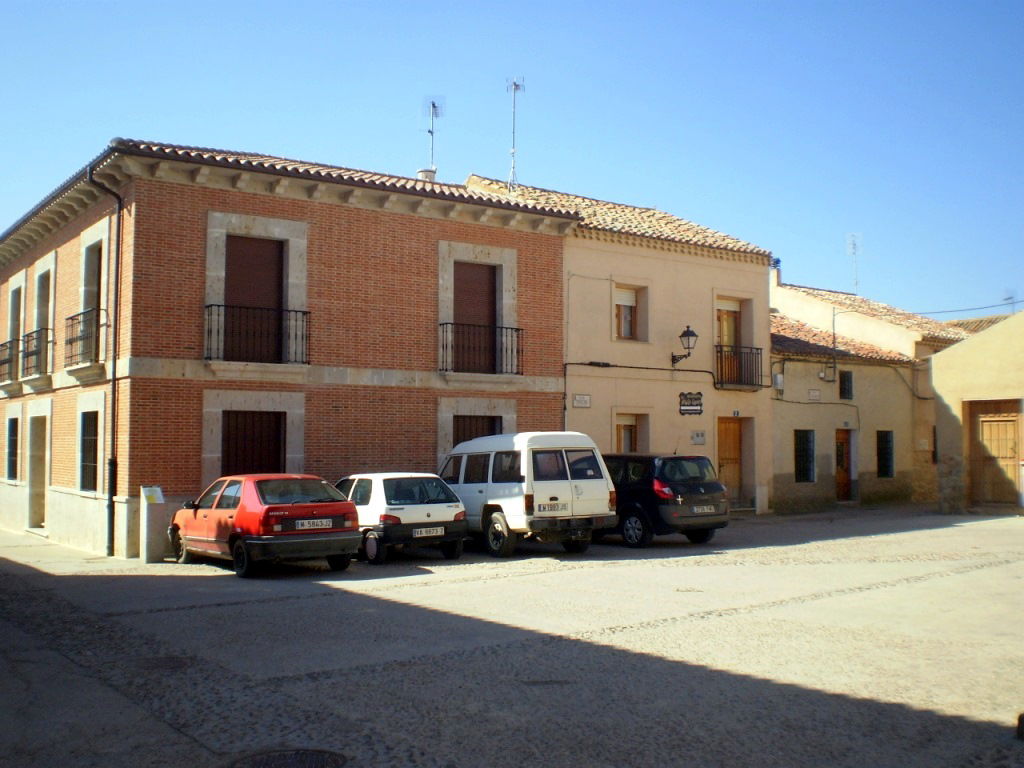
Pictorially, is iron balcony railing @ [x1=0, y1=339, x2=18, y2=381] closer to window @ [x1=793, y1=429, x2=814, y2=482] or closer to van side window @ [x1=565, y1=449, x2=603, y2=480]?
van side window @ [x1=565, y1=449, x2=603, y2=480]

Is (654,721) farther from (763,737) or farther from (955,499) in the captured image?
(955,499)

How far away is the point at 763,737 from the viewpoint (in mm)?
5578

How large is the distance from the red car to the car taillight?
18.0ft

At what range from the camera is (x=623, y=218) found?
2281cm

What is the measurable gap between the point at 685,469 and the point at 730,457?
653 cm

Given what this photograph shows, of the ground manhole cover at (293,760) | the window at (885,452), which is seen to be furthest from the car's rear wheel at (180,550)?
the window at (885,452)

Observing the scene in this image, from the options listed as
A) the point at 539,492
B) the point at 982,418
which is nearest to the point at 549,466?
the point at 539,492

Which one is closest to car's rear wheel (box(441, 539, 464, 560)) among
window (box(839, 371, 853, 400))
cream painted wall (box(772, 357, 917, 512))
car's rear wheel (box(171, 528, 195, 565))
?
car's rear wheel (box(171, 528, 195, 565))

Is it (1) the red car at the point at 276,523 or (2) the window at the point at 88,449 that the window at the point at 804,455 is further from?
(2) the window at the point at 88,449

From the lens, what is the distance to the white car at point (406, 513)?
1403cm

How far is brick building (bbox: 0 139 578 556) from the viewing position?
15.6 meters

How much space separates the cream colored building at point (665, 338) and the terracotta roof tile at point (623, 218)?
5 cm

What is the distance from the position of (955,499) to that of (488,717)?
2013 centimetres

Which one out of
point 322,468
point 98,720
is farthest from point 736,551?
point 98,720
